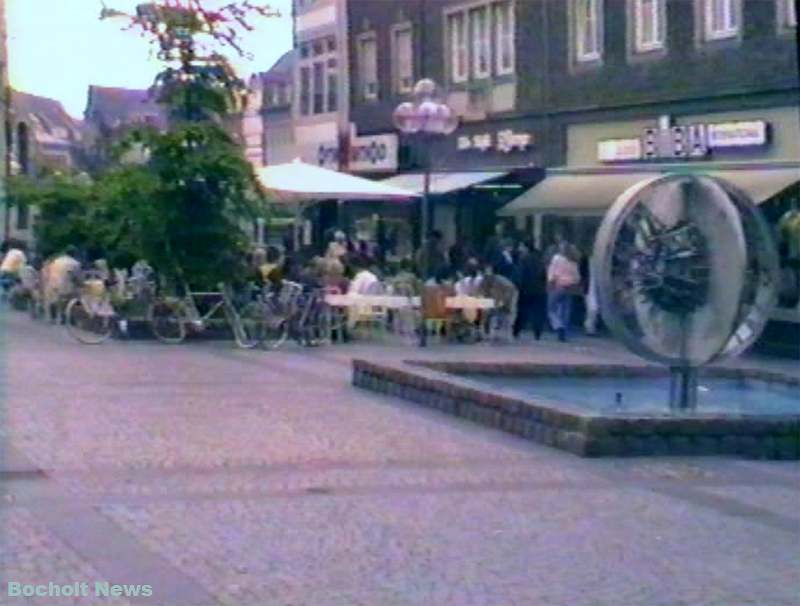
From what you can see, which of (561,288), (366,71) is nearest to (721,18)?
(561,288)

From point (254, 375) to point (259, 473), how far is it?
961 centimetres

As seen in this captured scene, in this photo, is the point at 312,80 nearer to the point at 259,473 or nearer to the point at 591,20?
the point at 591,20

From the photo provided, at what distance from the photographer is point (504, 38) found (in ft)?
152

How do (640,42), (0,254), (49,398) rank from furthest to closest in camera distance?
1. (0,254)
2. (640,42)
3. (49,398)

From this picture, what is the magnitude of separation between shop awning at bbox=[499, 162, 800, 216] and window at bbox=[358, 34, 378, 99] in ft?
37.7

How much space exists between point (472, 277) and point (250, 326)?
532 cm

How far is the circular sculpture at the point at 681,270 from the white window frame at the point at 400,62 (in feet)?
101

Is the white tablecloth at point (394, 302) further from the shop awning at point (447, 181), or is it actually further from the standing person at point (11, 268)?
the standing person at point (11, 268)

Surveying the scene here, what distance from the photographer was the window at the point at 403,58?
169 ft

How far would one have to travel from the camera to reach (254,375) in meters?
26.1

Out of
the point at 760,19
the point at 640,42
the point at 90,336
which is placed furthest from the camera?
Result: the point at 640,42

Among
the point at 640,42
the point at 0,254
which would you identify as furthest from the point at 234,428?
the point at 0,254

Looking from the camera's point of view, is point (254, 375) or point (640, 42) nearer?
point (254, 375)

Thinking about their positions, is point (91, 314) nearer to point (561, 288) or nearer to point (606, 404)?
point (561, 288)
